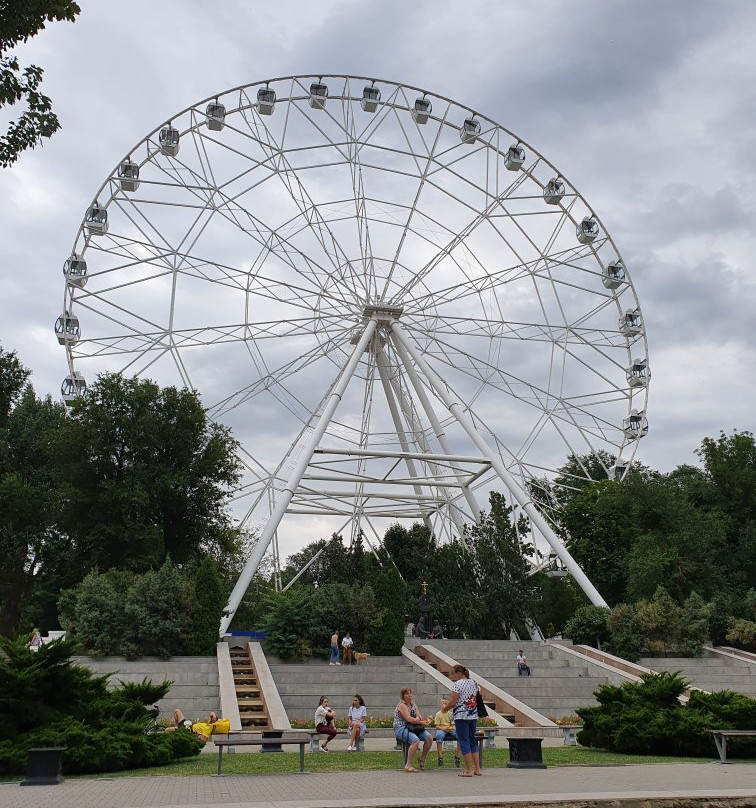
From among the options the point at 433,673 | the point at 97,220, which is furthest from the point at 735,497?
the point at 97,220

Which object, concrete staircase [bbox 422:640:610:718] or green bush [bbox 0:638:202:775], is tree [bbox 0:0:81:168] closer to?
green bush [bbox 0:638:202:775]

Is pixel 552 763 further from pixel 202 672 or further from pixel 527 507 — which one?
pixel 527 507

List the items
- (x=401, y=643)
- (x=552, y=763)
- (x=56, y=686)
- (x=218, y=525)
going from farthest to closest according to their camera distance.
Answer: (x=218, y=525) → (x=401, y=643) → (x=552, y=763) → (x=56, y=686)

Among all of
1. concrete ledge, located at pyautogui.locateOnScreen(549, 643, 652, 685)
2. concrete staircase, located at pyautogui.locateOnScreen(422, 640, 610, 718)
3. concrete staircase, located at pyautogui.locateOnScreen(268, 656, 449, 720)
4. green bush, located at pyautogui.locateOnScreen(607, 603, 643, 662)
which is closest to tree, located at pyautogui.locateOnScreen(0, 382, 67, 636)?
concrete staircase, located at pyautogui.locateOnScreen(268, 656, 449, 720)

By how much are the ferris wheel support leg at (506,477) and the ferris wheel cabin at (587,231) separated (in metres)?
8.84

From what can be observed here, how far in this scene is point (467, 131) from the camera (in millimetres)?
37719

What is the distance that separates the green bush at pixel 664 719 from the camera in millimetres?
14688

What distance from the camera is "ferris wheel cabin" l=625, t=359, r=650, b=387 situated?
130 feet

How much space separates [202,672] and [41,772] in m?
14.0

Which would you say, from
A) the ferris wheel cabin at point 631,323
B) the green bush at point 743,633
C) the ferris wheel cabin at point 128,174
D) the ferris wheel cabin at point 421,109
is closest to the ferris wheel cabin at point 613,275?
the ferris wheel cabin at point 631,323

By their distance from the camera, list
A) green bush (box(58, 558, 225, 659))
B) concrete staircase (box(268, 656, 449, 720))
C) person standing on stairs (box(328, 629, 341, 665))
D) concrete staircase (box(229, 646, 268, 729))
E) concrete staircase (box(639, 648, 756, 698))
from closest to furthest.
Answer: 1. concrete staircase (box(229, 646, 268, 729))
2. concrete staircase (box(268, 656, 449, 720))
3. green bush (box(58, 558, 225, 659))
4. person standing on stairs (box(328, 629, 341, 665))
5. concrete staircase (box(639, 648, 756, 698))

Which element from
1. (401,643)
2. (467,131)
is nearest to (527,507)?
(401,643)

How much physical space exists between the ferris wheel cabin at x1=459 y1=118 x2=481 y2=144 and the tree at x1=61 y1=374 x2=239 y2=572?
15.6 meters

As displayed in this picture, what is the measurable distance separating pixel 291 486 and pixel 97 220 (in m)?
12.9
